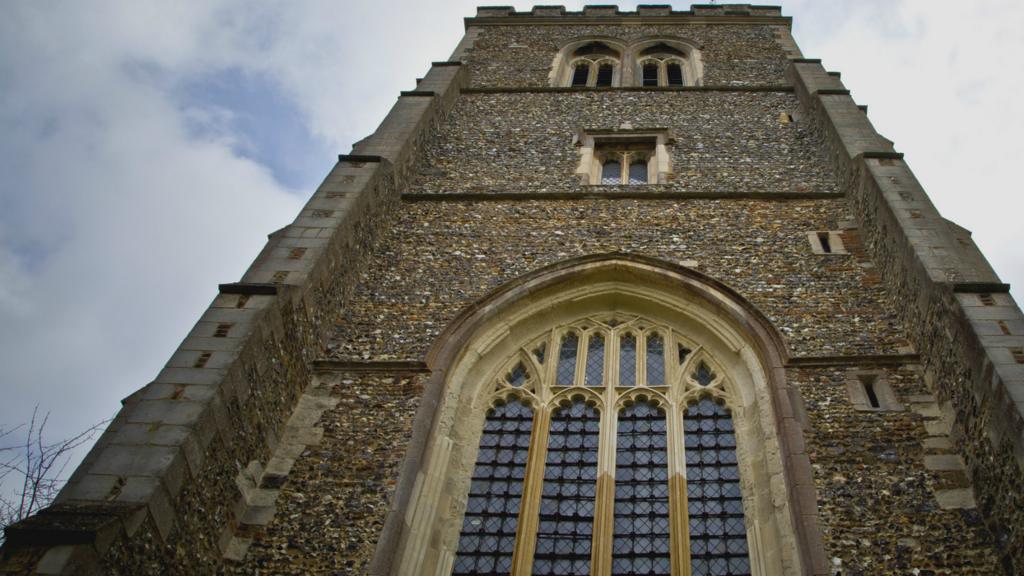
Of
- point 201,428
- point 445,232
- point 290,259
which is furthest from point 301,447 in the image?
point 445,232

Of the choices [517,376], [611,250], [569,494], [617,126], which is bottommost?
[569,494]

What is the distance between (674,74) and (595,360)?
9695 mm

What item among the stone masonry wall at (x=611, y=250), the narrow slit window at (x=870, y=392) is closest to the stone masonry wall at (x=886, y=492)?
the narrow slit window at (x=870, y=392)

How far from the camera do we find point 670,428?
25.0 feet

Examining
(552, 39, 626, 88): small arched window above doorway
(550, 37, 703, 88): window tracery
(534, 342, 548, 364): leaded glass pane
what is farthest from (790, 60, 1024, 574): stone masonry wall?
(552, 39, 626, 88): small arched window above doorway

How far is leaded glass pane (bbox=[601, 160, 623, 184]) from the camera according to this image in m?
12.0

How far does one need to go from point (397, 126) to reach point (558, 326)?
4098 millimetres

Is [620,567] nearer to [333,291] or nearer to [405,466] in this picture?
[405,466]

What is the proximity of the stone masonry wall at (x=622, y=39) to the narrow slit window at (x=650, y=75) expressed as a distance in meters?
0.93

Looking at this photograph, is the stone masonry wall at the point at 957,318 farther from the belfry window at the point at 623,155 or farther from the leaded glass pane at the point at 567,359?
the leaded glass pane at the point at 567,359

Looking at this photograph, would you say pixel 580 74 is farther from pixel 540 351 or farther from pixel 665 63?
pixel 540 351

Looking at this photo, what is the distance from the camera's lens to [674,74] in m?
16.8

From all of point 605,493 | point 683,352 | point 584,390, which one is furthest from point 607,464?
point 683,352

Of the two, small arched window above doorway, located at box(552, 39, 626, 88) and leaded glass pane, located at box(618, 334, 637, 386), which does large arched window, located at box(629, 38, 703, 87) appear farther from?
leaded glass pane, located at box(618, 334, 637, 386)
